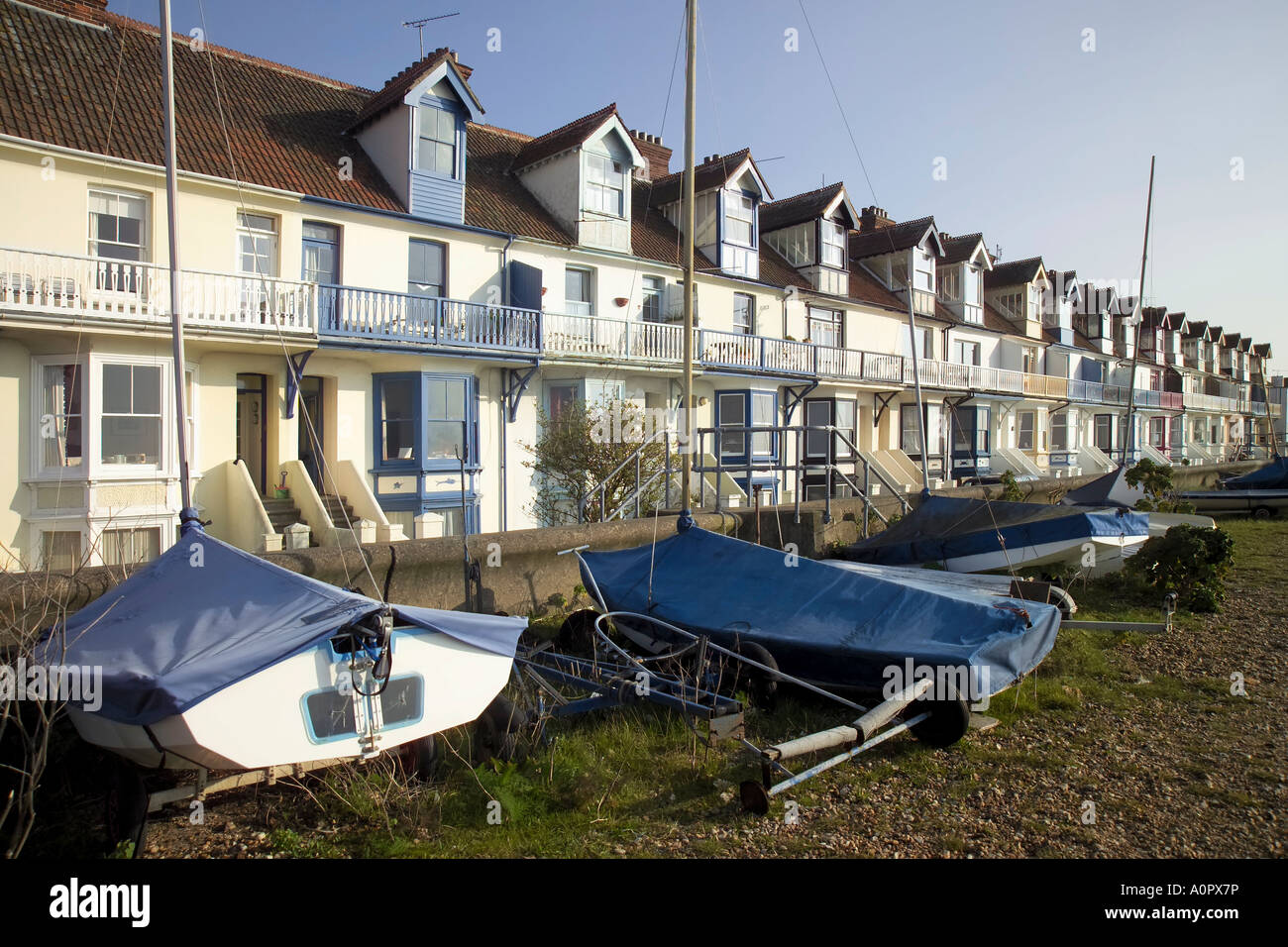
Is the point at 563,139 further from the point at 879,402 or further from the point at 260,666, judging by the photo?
the point at 260,666

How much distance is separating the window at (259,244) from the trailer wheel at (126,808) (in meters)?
11.9

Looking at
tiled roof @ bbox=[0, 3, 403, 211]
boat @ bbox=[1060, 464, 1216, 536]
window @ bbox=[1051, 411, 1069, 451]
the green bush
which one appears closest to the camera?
the green bush

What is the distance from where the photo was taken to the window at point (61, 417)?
13.6 metres

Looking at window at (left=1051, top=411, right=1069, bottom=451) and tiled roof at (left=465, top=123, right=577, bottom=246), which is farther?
window at (left=1051, top=411, right=1069, bottom=451)

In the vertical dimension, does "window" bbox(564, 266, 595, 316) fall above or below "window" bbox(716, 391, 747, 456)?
above

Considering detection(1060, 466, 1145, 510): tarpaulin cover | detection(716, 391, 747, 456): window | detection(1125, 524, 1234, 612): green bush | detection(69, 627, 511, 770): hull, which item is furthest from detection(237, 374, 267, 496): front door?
detection(1060, 466, 1145, 510): tarpaulin cover

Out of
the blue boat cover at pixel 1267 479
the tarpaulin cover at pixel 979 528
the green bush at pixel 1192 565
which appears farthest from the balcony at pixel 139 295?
the blue boat cover at pixel 1267 479

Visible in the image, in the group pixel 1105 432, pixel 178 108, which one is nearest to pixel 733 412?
pixel 178 108

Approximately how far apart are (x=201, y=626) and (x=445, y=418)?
12.6 meters

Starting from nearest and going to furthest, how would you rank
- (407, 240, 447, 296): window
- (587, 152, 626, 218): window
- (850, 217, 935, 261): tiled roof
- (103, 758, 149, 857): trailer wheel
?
(103, 758, 149, 857): trailer wheel, (407, 240, 447, 296): window, (587, 152, 626, 218): window, (850, 217, 935, 261): tiled roof

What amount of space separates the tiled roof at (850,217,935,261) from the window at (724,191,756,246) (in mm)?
7938

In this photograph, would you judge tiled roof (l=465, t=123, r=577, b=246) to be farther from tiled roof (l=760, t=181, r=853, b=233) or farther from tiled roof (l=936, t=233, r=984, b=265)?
tiled roof (l=936, t=233, r=984, b=265)

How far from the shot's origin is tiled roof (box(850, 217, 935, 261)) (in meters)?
33.3

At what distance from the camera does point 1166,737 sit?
24.8ft
